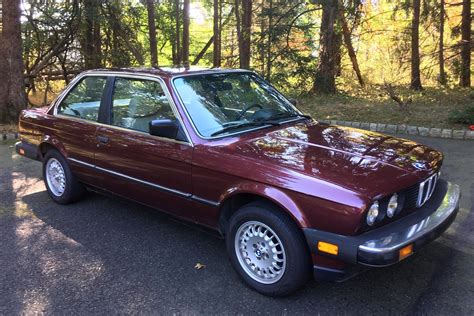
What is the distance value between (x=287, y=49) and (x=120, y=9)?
218 inches

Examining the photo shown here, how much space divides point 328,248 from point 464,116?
22.8 ft

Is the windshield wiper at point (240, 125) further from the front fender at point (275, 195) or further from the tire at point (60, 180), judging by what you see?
the tire at point (60, 180)

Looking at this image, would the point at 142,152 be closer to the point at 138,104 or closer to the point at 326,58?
the point at 138,104

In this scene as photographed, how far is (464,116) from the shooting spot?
8.42 m

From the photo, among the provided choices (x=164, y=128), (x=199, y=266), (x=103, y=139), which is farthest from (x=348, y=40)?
(x=199, y=266)

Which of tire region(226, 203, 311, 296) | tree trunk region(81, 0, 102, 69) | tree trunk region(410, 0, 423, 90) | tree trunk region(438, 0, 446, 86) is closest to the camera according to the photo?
tire region(226, 203, 311, 296)

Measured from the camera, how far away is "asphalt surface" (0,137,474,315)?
3123 mm

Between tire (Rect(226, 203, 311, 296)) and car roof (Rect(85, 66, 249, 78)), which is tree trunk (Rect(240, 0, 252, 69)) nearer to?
car roof (Rect(85, 66, 249, 78))

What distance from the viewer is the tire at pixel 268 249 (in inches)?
117

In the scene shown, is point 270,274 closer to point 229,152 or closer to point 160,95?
point 229,152

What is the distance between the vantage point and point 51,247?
412cm

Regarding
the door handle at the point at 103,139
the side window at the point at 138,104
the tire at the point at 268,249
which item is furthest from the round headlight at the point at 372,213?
the door handle at the point at 103,139

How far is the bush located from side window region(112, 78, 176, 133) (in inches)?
263

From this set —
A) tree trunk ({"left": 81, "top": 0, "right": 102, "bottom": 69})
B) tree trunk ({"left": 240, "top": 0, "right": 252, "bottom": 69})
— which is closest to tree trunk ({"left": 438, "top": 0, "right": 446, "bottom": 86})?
tree trunk ({"left": 240, "top": 0, "right": 252, "bottom": 69})
